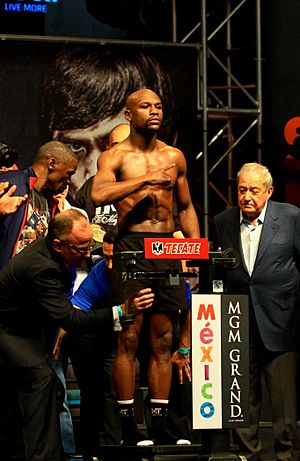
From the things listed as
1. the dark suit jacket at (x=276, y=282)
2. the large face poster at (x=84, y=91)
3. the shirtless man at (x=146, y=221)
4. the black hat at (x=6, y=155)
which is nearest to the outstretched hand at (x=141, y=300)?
the shirtless man at (x=146, y=221)

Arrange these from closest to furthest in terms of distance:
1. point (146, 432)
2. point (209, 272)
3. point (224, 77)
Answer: point (209, 272) < point (146, 432) < point (224, 77)

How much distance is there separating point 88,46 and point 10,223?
2411 millimetres

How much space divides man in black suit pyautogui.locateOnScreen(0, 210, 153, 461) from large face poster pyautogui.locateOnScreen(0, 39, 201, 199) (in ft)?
8.29

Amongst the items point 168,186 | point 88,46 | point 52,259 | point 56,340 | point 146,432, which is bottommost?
point 146,432

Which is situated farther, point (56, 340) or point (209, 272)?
point (56, 340)

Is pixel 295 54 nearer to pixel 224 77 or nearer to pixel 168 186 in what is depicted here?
pixel 224 77

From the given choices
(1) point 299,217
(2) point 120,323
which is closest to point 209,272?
(2) point 120,323

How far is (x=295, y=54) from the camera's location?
27.5 feet

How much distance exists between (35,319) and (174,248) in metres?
0.81

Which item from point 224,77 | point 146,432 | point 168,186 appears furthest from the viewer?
point 224,77

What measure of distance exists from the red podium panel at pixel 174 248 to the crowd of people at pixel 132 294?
1.03 ft

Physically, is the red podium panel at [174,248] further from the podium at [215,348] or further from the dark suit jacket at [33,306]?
the dark suit jacket at [33,306]

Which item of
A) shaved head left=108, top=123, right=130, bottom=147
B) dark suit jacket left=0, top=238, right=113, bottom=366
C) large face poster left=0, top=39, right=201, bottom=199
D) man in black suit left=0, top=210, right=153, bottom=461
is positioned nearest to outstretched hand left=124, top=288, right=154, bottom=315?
man in black suit left=0, top=210, right=153, bottom=461

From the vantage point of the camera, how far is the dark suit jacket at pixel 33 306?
16.4 feet
